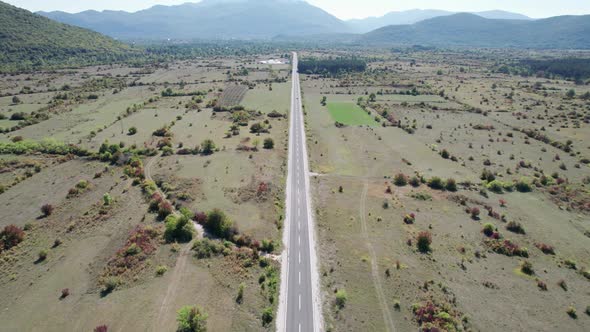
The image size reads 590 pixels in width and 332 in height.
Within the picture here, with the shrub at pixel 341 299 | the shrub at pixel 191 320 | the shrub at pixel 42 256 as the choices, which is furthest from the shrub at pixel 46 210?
the shrub at pixel 341 299

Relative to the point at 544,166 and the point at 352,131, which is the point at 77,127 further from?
the point at 544,166

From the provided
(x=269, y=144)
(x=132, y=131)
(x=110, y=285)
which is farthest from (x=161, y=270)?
(x=132, y=131)

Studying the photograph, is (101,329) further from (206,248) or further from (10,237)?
(10,237)

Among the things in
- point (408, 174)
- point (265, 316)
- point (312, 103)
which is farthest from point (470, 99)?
point (265, 316)

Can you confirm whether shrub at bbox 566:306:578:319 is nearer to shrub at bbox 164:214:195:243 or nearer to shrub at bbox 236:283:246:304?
shrub at bbox 236:283:246:304

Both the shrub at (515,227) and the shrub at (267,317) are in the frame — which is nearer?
the shrub at (267,317)

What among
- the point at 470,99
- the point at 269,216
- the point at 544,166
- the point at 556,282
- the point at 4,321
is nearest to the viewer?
the point at 4,321

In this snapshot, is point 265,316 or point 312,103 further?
point 312,103

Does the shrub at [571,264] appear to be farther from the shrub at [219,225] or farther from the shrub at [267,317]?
the shrub at [219,225]
